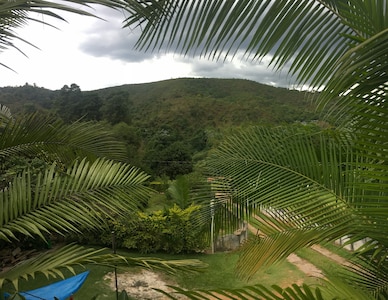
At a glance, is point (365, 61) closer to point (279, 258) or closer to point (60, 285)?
point (279, 258)

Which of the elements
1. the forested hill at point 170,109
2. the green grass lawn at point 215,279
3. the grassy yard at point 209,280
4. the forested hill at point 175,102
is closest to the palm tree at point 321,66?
the green grass lawn at point 215,279

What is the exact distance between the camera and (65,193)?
8.23ft

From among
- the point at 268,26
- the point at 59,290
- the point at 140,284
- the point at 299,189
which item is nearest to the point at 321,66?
the point at 268,26

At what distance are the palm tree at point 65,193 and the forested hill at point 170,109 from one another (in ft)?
64.8

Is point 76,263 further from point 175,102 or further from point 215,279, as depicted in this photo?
point 175,102

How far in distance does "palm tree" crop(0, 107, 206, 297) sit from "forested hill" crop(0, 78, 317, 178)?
19744mm

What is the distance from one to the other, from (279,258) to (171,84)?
53595 mm

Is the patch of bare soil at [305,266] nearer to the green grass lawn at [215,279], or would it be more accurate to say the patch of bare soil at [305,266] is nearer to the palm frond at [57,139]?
the green grass lawn at [215,279]

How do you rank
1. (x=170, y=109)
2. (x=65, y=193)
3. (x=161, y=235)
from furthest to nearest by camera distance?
(x=170, y=109)
(x=161, y=235)
(x=65, y=193)

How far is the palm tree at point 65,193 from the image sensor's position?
1.98 meters

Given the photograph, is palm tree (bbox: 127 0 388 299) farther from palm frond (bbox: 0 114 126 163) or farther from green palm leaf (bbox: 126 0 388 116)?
palm frond (bbox: 0 114 126 163)

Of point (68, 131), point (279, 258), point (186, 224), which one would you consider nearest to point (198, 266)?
point (279, 258)

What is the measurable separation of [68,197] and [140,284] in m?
5.75

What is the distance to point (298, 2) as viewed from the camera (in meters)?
1.21
